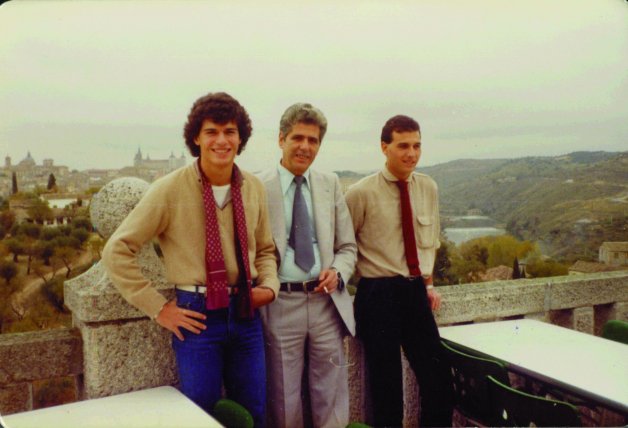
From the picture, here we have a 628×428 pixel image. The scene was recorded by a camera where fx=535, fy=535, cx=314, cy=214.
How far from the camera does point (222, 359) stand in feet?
7.54

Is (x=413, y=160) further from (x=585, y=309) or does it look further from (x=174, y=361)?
(x=585, y=309)

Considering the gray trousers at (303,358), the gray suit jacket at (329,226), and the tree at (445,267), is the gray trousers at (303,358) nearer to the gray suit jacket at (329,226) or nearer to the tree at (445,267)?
the gray suit jacket at (329,226)

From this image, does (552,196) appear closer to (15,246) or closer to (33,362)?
(33,362)

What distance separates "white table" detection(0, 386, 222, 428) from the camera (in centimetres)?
190

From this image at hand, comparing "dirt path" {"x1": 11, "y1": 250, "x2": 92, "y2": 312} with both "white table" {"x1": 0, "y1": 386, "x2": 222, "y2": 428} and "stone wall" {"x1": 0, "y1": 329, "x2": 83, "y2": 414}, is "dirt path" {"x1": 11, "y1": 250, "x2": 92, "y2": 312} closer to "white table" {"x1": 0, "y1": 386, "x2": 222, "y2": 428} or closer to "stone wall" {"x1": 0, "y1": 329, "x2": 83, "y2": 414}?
"stone wall" {"x1": 0, "y1": 329, "x2": 83, "y2": 414}

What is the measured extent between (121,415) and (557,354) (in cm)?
216

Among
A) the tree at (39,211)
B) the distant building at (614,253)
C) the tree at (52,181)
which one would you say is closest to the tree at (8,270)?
the tree at (39,211)

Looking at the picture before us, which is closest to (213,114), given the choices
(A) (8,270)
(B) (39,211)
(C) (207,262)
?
(C) (207,262)

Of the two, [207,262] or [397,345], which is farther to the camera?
[397,345]

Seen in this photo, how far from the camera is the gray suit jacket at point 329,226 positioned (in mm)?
2576

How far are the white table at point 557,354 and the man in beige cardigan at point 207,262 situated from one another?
1297mm

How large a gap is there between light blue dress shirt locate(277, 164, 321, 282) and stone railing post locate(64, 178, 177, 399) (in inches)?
22.0

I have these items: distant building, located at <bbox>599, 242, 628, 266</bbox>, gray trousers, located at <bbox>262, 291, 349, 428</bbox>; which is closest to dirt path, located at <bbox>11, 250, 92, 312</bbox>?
gray trousers, located at <bbox>262, 291, 349, 428</bbox>

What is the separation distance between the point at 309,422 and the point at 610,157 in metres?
3.40
